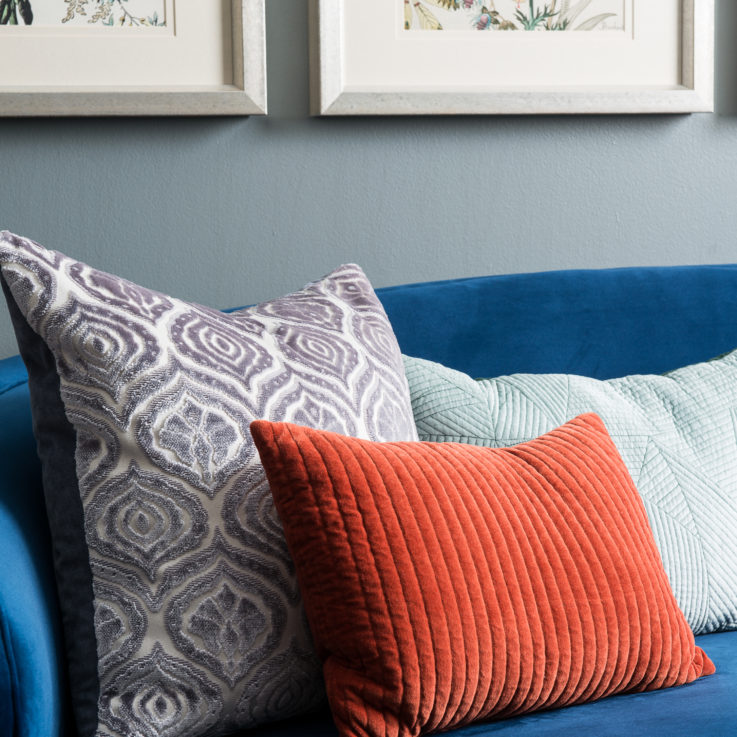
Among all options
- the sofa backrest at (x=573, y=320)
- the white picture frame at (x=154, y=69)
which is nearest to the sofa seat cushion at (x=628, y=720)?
the sofa backrest at (x=573, y=320)

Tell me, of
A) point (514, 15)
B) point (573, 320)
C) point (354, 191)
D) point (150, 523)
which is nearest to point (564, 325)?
point (573, 320)

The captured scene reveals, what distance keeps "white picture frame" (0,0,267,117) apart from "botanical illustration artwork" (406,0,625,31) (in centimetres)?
29

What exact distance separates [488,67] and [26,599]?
120 centimetres

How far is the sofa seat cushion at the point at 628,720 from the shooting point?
0.83 m

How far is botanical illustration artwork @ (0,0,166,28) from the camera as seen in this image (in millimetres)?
1389

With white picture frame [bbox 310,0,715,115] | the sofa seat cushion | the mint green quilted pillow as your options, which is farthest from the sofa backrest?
the sofa seat cushion

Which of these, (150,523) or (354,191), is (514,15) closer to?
(354,191)

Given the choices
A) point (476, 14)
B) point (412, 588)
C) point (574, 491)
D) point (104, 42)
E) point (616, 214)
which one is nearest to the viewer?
point (412, 588)

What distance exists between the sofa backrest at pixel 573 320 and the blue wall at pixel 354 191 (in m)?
0.19

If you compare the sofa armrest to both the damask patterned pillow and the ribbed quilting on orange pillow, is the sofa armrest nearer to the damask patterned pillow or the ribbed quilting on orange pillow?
the damask patterned pillow

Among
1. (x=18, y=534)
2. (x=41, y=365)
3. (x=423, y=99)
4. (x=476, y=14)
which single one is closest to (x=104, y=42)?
(x=423, y=99)

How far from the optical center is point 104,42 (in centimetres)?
142

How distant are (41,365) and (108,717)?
1.16 feet

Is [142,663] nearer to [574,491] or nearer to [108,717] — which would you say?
[108,717]
